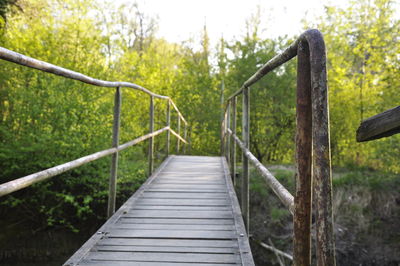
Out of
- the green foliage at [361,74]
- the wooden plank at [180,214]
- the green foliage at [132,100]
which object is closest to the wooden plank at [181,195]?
the wooden plank at [180,214]

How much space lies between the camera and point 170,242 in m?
2.16

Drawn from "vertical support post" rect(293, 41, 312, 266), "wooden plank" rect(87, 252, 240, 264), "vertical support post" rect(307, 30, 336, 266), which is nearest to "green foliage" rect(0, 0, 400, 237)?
"wooden plank" rect(87, 252, 240, 264)

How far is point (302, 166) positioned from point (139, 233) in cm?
151

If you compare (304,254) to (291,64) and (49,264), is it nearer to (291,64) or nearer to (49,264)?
(49,264)

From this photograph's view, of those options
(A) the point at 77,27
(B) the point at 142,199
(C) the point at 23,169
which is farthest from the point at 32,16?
(B) the point at 142,199

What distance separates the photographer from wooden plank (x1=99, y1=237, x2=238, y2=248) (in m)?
2.11

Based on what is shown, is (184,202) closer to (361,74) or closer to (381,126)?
(381,126)

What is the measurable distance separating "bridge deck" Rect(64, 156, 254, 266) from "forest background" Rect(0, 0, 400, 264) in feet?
8.10

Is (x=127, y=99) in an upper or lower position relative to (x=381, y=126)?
upper

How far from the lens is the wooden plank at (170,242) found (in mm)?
2109

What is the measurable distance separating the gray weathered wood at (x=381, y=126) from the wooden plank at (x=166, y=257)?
1.21 meters

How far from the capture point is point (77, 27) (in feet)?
25.4

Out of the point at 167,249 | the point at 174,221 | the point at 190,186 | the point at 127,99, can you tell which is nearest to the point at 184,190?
the point at 190,186

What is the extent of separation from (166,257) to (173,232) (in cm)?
41
